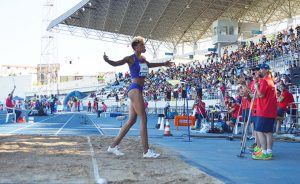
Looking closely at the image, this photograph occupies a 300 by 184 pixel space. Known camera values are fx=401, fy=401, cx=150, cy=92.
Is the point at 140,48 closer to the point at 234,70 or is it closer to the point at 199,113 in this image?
the point at 199,113

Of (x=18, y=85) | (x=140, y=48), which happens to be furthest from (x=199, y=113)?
(x=18, y=85)

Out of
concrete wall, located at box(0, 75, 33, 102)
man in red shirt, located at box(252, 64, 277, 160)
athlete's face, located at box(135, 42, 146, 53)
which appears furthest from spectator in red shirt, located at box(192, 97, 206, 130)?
concrete wall, located at box(0, 75, 33, 102)

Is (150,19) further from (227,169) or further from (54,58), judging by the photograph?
(227,169)

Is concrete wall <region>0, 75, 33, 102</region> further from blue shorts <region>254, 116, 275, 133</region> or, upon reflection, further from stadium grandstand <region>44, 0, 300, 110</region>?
blue shorts <region>254, 116, 275, 133</region>

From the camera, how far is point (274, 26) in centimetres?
5659

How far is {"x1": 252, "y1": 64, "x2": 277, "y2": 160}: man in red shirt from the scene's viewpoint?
7.19 meters

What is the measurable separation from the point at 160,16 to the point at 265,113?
4805 centimetres

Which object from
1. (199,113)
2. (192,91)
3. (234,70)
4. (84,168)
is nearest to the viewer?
(84,168)

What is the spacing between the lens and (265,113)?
723 centimetres

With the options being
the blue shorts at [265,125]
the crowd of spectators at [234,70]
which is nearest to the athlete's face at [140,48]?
the blue shorts at [265,125]

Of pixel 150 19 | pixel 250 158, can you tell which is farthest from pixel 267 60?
pixel 150 19

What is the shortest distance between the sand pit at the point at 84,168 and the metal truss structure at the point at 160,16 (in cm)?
4255

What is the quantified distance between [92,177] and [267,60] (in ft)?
84.5

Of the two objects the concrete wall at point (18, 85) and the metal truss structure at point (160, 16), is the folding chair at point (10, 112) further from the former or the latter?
the concrete wall at point (18, 85)
